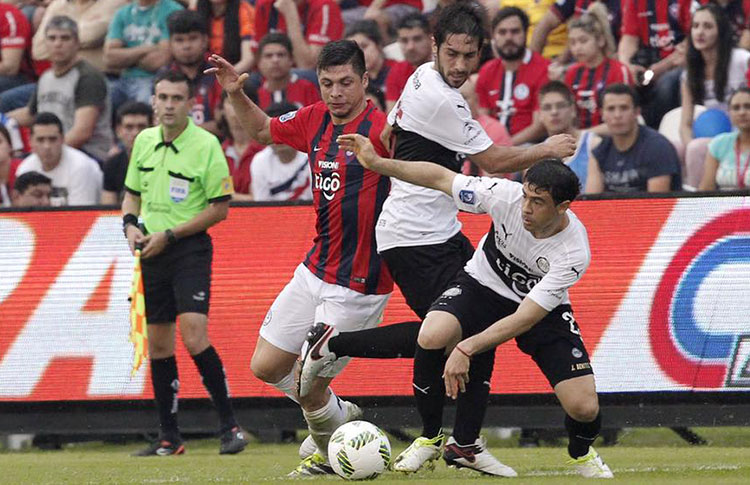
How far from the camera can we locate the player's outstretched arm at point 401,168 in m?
7.34

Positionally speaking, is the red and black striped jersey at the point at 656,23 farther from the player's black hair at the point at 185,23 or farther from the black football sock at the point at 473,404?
the black football sock at the point at 473,404

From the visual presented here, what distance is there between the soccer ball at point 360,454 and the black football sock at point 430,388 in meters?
0.40

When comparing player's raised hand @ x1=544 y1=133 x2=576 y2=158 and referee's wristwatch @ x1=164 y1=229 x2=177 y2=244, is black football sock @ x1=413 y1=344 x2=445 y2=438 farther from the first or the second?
referee's wristwatch @ x1=164 y1=229 x2=177 y2=244

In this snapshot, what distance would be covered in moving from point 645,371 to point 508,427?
109 centimetres

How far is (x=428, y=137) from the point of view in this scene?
7.79m

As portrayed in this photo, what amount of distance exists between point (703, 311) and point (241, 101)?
12.8ft

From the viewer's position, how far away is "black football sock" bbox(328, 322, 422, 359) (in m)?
7.95

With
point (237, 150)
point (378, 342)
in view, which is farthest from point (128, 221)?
point (237, 150)

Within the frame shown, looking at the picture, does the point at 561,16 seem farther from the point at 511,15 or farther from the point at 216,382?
the point at 216,382

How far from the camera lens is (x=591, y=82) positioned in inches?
500

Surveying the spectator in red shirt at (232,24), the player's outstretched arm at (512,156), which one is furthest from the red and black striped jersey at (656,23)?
the player's outstretched arm at (512,156)

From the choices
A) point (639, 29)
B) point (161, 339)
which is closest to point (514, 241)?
point (161, 339)

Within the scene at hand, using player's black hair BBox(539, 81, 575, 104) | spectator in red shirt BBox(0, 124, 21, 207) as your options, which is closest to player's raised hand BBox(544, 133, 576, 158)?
player's black hair BBox(539, 81, 575, 104)

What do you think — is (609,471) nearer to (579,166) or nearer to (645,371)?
(645,371)
